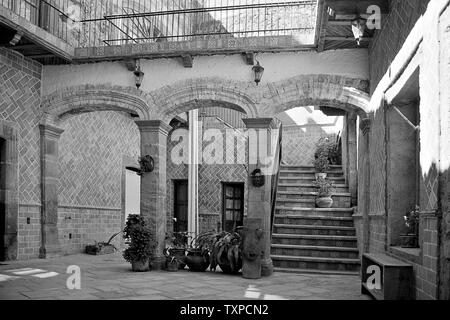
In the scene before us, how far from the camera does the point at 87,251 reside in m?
11.0

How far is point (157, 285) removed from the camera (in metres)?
6.69

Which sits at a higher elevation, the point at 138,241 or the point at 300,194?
the point at 300,194

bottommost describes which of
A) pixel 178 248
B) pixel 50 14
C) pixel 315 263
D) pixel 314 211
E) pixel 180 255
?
pixel 315 263

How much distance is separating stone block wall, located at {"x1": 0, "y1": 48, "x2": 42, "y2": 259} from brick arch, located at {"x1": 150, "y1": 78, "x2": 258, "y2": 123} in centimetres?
228

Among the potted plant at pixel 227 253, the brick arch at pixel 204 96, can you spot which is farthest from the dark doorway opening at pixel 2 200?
the potted plant at pixel 227 253

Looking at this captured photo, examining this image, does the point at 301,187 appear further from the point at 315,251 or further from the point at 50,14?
the point at 50,14

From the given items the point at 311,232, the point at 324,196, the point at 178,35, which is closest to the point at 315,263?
the point at 311,232

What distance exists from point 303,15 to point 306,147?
18.1 feet

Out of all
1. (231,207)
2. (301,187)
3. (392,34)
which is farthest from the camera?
(231,207)

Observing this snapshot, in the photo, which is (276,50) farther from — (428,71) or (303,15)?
(428,71)

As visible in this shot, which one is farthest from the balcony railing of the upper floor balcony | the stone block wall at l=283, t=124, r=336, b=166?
the stone block wall at l=283, t=124, r=336, b=166

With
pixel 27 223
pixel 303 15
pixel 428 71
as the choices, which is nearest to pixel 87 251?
pixel 27 223

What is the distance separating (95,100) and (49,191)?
1.93 meters

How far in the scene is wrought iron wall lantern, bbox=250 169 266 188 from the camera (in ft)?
26.9
